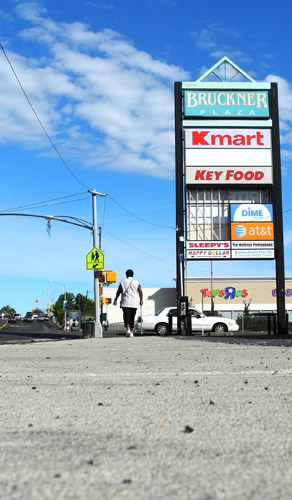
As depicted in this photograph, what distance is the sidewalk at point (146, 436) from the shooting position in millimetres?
2488

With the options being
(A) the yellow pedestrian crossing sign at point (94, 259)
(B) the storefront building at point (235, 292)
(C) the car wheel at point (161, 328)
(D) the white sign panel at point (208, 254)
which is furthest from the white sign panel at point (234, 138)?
(B) the storefront building at point (235, 292)

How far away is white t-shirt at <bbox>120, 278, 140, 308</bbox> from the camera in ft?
55.9

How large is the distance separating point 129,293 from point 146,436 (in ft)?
44.5

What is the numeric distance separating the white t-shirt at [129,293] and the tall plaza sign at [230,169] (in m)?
15.8

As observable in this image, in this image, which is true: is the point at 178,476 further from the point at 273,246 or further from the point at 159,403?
the point at 273,246

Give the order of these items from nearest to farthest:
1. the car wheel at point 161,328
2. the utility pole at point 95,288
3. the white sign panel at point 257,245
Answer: the utility pole at point 95,288 < the white sign panel at point 257,245 < the car wheel at point 161,328

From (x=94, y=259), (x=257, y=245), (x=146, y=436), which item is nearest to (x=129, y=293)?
(x=94, y=259)

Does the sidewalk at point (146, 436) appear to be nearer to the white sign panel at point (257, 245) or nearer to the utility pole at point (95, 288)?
the utility pole at point (95, 288)

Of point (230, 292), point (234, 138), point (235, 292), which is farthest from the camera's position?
point (235, 292)

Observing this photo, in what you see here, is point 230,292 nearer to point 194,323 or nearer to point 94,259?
point 194,323

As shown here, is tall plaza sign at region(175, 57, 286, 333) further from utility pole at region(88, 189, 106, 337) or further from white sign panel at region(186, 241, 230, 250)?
utility pole at region(88, 189, 106, 337)

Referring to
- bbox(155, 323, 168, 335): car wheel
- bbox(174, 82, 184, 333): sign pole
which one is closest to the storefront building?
bbox(155, 323, 168, 335): car wheel

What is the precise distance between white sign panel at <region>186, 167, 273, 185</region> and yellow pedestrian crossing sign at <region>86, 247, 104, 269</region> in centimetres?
1062

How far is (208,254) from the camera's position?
33.1m
